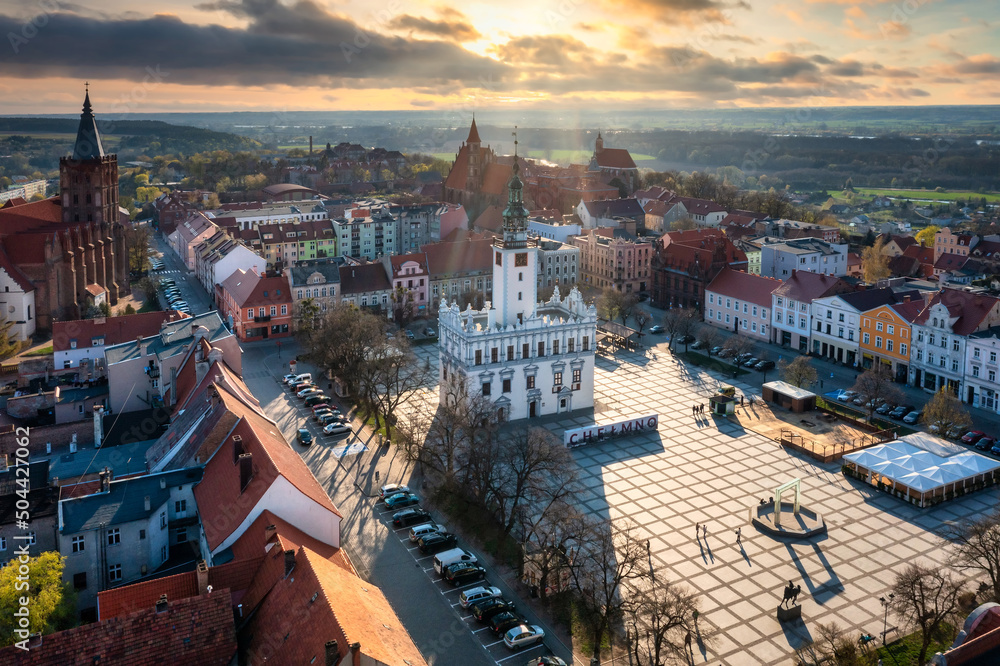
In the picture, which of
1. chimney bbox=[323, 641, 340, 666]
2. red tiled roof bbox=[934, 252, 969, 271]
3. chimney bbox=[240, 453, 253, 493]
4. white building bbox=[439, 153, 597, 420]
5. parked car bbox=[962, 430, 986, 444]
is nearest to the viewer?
chimney bbox=[323, 641, 340, 666]

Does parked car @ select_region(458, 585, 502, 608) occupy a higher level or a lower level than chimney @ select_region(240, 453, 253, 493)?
lower

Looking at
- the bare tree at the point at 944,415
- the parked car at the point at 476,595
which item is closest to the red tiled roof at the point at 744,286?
the bare tree at the point at 944,415

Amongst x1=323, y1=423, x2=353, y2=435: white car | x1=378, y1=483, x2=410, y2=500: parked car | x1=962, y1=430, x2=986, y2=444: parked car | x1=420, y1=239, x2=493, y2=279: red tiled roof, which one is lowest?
x1=378, y1=483, x2=410, y2=500: parked car

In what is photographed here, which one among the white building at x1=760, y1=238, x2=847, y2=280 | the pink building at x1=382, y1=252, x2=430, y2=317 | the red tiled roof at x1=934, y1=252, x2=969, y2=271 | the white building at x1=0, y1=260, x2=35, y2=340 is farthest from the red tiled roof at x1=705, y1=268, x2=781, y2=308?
the white building at x1=0, y1=260, x2=35, y2=340

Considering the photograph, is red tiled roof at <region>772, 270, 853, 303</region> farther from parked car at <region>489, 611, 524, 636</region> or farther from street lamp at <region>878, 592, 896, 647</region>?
parked car at <region>489, 611, 524, 636</region>

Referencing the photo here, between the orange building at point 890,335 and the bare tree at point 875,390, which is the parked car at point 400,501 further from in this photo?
the orange building at point 890,335

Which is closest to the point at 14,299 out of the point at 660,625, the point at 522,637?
the point at 522,637

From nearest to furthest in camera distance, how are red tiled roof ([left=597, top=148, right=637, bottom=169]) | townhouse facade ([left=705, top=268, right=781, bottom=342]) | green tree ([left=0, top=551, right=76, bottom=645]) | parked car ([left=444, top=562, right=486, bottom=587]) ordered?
green tree ([left=0, top=551, right=76, bottom=645]) → parked car ([left=444, top=562, right=486, bottom=587]) → townhouse facade ([left=705, top=268, right=781, bottom=342]) → red tiled roof ([left=597, top=148, right=637, bottom=169])

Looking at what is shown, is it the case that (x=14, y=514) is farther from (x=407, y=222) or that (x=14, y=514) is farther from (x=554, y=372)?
(x=407, y=222)
